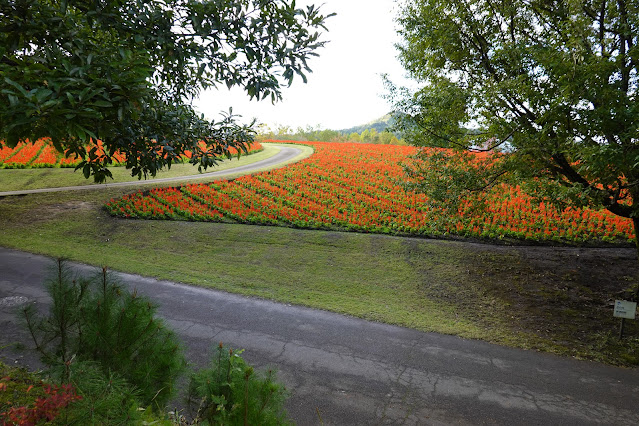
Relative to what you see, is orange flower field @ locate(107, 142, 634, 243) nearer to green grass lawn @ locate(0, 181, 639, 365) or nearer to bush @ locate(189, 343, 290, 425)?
green grass lawn @ locate(0, 181, 639, 365)

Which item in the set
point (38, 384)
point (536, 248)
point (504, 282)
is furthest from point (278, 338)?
point (536, 248)

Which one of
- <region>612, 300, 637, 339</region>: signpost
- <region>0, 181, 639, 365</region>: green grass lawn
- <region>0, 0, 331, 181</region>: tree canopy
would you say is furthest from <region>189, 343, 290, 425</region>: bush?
<region>612, 300, 637, 339</region>: signpost

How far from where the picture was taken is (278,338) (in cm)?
654

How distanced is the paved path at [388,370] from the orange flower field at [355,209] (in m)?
3.69

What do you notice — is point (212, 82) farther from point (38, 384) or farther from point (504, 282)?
point (504, 282)

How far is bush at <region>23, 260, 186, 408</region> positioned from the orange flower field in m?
7.63

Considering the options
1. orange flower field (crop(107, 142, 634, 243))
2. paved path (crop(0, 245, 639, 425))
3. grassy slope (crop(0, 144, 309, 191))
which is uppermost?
grassy slope (crop(0, 144, 309, 191))

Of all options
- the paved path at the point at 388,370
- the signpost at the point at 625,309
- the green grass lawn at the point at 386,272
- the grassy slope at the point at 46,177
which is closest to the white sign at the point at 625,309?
the signpost at the point at 625,309

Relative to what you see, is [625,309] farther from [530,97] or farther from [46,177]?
[46,177]

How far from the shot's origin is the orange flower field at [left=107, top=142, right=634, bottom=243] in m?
11.7

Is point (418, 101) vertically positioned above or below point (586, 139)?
above

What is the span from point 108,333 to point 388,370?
13.8 feet

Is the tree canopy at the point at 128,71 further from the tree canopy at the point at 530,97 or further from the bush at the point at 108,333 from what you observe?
the tree canopy at the point at 530,97

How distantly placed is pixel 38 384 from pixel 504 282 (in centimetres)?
922
